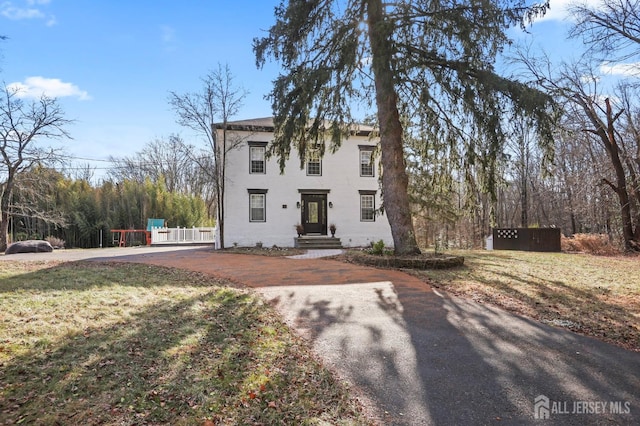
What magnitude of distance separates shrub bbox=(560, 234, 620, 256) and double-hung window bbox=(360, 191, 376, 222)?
8.30m

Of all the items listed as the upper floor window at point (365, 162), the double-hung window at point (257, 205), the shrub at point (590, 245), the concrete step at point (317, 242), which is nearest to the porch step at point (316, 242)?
the concrete step at point (317, 242)

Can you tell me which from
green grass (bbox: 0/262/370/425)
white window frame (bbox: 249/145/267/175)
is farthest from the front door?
green grass (bbox: 0/262/370/425)

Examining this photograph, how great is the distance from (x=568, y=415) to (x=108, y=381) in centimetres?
329

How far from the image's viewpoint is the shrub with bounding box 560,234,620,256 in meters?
14.6

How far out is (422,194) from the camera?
13172 mm

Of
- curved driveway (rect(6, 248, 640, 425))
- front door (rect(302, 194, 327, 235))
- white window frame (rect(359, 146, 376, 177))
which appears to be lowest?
curved driveway (rect(6, 248, 640, 425))

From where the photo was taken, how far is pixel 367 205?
1672 centimetres

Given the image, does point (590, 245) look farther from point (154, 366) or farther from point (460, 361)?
point (154, 366)

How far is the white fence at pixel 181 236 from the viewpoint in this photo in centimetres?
1855

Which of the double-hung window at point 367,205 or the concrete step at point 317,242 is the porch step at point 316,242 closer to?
the concrete step at point 317,242

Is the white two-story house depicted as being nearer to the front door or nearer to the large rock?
the front door

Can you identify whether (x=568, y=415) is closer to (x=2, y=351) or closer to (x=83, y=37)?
(x=2, y=351)

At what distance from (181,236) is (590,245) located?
19.3 m

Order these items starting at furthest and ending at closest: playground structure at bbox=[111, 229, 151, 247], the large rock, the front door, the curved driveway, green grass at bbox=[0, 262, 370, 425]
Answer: playground structure at bbox=[111, 229, 151, 247] < the front door < the large rock < the curved driveway < green grass at bbox=[0, 262, 370, 425]
